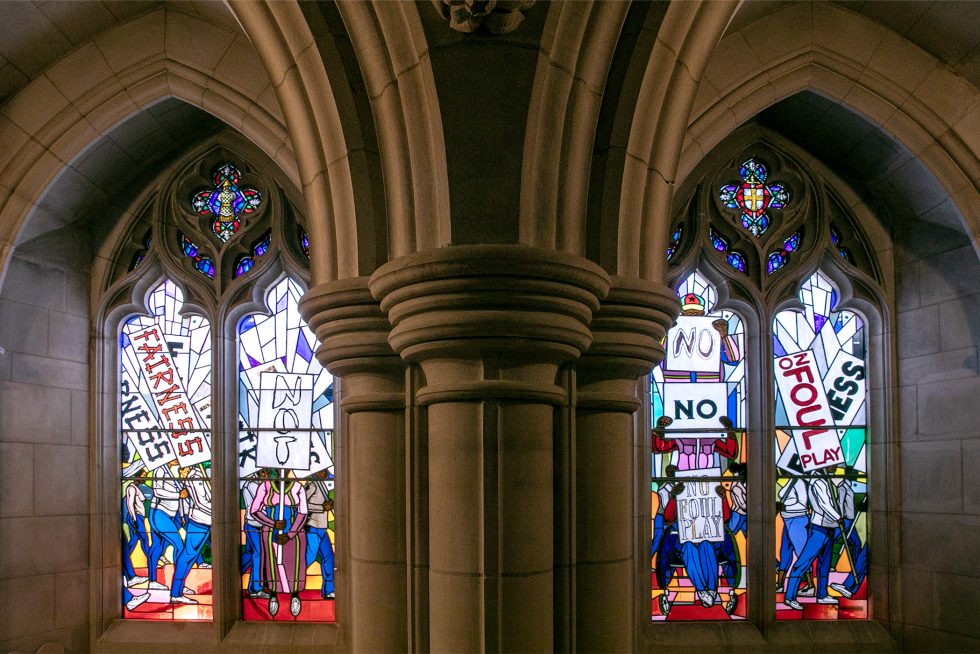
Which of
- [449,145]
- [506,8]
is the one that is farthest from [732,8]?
[449,145]

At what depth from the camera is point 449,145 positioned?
2.02m

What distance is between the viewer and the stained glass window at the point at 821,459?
15.6ft

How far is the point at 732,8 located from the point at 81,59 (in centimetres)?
334

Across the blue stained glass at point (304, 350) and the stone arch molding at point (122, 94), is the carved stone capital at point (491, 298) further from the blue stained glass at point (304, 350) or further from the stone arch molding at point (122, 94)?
the blue stained glass at point (304, 350)

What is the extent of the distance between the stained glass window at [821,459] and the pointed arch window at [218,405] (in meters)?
2.38

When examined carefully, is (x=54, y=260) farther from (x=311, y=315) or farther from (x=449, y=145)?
(x=449, y=145)

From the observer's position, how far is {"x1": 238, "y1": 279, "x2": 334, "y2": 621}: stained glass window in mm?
4805

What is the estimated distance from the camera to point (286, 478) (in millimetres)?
4852

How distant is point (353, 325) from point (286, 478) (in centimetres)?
292

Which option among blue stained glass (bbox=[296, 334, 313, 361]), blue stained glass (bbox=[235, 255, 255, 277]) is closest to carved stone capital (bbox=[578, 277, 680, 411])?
blue stained glass (bbox=[296, 334, 313, 361])

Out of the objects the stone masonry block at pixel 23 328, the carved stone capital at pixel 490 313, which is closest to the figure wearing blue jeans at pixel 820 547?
the carved stone capital at pixel 490 313

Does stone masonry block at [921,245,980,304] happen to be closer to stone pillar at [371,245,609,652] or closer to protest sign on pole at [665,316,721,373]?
protest sign on pole at [665,316,721,373]

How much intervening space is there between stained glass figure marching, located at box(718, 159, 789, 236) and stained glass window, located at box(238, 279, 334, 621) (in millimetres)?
2360

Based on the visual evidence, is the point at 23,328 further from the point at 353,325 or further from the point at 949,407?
the point at 949,407
